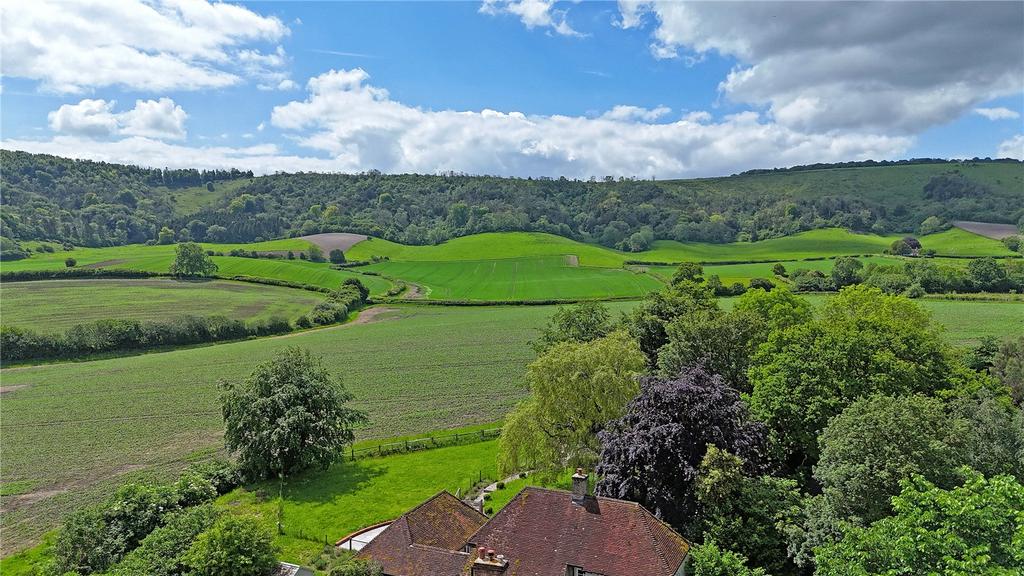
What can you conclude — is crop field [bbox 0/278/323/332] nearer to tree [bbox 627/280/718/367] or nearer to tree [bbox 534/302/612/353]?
tree [bbox 534/302/612/353]

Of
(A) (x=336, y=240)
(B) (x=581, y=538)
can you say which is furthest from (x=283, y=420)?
(A) (x=336, y=240)

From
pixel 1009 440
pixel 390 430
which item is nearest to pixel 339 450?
pixel 390 430

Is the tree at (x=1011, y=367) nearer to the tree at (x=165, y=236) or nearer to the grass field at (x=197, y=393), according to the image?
the grass field at (x=197, y=393)

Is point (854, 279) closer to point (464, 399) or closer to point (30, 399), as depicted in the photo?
point (464, 399)

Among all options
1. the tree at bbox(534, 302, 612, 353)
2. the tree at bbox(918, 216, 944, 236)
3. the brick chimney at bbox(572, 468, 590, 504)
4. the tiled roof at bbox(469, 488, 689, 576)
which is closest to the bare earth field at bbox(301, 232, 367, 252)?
the tree at bbox(534, 302, 612, 353)

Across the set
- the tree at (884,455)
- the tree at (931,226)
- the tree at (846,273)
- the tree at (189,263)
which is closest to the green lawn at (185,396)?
the tree at (884,455)
